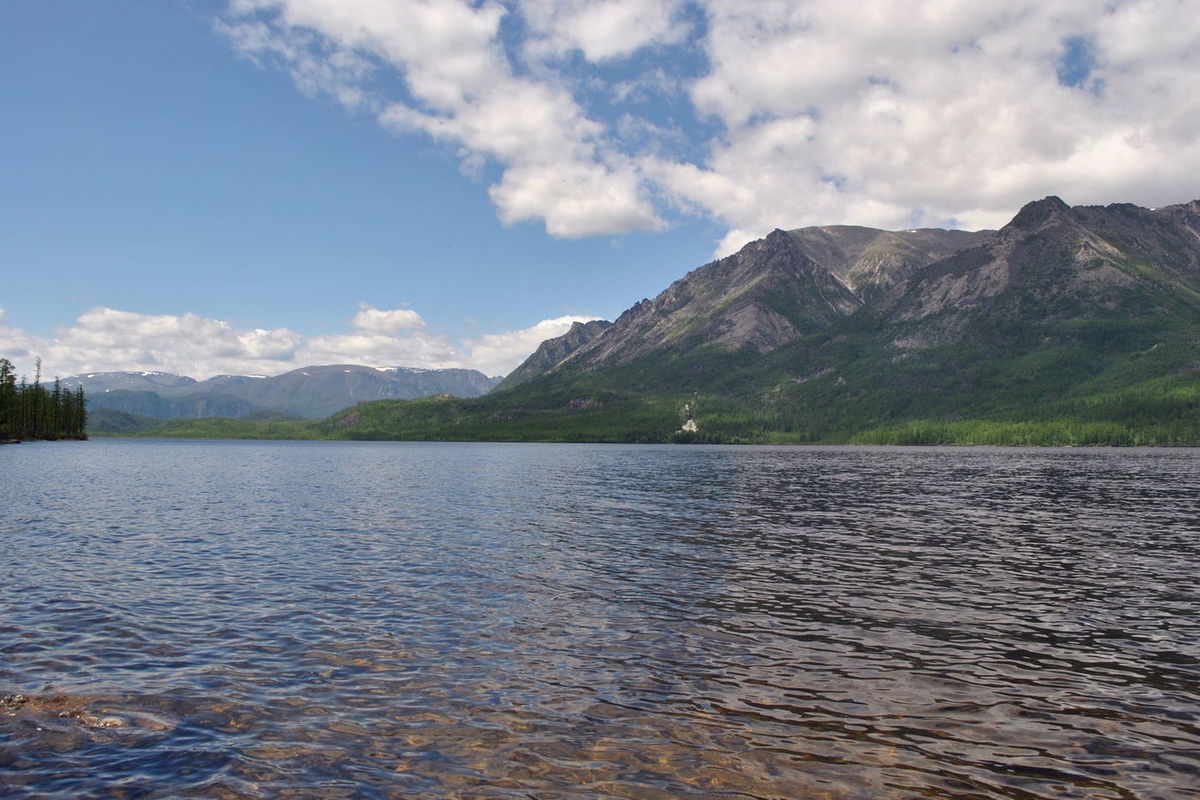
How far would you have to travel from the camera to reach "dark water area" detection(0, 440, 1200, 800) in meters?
14.9

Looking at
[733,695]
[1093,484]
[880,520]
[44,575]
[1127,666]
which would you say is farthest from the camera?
[1093,484]

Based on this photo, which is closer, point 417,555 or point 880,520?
point 417,555

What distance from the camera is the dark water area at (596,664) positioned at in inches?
587

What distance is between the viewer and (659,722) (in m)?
17.5

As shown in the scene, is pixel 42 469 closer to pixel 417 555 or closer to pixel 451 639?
pixel 417 555

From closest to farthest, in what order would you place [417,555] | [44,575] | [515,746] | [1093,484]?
[515,746]
[44,575]
[417,555]
[1093,484]

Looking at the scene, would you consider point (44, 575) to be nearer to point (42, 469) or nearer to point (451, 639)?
point (451, 639)

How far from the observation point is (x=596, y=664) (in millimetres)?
22281

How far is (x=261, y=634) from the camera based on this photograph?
2503 cm

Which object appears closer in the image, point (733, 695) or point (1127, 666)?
point (733, 695)

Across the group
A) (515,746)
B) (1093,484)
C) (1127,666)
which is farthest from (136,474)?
(1093,484)

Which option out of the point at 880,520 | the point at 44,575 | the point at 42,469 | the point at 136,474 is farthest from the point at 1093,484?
the point at 42,469

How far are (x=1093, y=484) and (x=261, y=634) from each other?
11558 cm

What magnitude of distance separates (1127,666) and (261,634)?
29599mm
